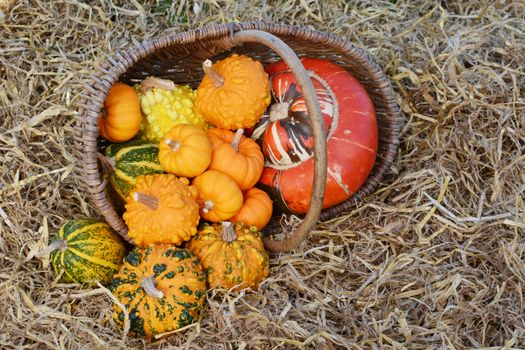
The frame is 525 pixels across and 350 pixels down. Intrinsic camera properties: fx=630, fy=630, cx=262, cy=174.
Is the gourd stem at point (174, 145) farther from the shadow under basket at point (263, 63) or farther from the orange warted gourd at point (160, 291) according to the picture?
the orange warted gourd at point (160, 291)

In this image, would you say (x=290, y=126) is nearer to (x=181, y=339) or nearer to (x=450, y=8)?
(x=181, y=339)

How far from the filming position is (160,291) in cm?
264

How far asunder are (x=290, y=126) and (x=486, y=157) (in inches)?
41.2

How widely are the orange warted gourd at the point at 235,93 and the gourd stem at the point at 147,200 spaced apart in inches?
21.8

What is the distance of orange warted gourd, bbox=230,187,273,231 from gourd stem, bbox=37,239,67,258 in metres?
0.79

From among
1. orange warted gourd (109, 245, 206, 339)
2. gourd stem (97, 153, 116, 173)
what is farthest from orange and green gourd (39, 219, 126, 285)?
gourd stem (97, 153, 116, 173)

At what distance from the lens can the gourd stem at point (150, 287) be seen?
2605 mm

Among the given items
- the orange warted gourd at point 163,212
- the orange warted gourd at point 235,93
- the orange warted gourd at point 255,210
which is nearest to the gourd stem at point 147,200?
the orange warted gourd at point 163,212

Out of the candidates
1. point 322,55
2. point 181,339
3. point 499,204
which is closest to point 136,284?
point 181,339

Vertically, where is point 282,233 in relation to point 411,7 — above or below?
below

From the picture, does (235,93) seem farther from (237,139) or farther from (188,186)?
(188,186)

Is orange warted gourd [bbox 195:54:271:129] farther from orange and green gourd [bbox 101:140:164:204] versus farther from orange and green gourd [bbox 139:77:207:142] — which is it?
orange and green gourd [bbox 101:140:164:204]

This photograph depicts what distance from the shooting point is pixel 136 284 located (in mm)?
2729

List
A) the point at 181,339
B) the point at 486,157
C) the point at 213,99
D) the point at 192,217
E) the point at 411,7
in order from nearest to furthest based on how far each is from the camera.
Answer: the point at 181,339 → the point at 192,217 → the point at 213,99 → the point at 486,157 → the point at 411,7
